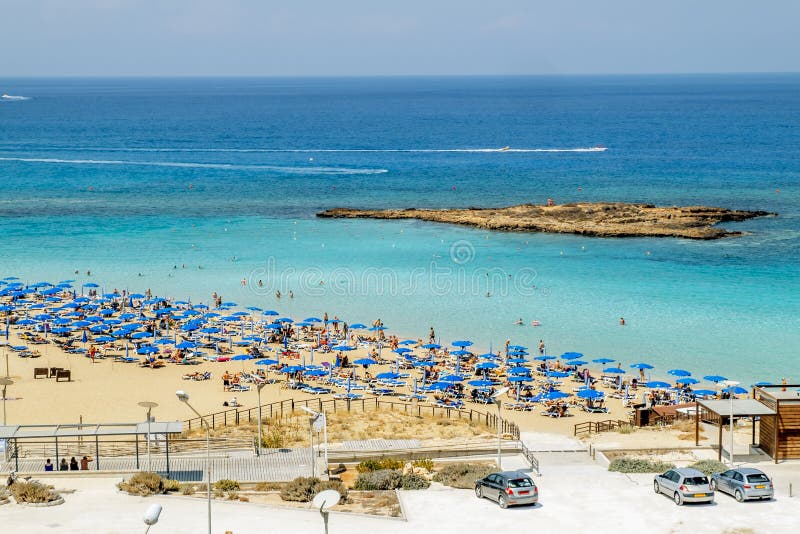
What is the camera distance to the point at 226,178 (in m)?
106

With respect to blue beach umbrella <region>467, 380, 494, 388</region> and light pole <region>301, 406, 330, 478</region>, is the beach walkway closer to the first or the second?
light pole <region>301, 406, 330, 478</region>

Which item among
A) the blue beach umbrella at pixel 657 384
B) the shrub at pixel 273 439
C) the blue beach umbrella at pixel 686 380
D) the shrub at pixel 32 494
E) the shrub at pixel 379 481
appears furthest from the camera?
the blue beach umbrella at pixel 686 380

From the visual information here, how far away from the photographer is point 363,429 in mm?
32500

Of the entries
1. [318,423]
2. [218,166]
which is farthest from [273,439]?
[218,166]

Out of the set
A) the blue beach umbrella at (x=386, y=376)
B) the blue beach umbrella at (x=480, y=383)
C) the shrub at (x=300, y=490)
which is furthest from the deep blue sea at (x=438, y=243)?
the shrub at (x=300, y=490)

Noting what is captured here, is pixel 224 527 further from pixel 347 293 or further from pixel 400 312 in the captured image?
pixel 347 293

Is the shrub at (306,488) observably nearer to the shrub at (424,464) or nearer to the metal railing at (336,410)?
the shrub at (424,464)

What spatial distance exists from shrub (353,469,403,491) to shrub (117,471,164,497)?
5.02 m

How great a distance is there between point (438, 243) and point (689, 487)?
4754cm

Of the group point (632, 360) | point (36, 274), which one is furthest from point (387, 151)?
point (632, 360)

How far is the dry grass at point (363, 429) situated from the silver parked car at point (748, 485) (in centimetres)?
915

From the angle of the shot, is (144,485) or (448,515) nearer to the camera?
(448,515)

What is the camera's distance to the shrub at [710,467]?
86.3 feet

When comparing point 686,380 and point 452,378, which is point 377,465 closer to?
point 452,378
